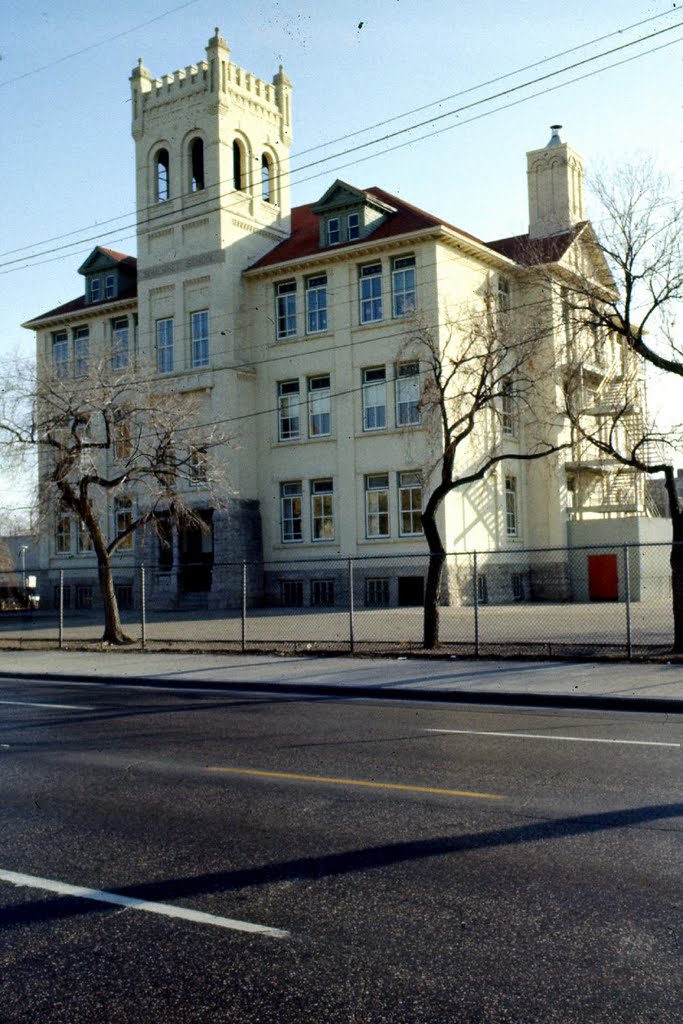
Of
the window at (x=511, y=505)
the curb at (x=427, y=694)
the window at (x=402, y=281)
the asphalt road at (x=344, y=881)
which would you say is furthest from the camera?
the window at (x=511, y=505)

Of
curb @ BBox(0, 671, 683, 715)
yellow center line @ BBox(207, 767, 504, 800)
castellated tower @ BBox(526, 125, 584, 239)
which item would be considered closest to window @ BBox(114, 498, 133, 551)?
castellated tower @ BBox(526, 125, 584, 239)

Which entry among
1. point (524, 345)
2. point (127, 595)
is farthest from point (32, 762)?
point (127, 595)

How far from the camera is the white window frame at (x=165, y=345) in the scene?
140 ft

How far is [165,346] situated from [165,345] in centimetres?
4

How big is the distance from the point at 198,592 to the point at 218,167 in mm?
16967

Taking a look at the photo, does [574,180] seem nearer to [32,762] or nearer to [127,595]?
[127,595]

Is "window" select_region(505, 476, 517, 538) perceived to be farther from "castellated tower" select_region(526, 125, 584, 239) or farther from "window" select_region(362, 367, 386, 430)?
"castellated tower" select_region(526, 125, 584, 239)

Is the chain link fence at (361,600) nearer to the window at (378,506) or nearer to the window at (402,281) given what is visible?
the window at (378,506)

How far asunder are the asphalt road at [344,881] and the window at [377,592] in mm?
26670

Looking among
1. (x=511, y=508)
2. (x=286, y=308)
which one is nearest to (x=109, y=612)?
(x=286, y=308)

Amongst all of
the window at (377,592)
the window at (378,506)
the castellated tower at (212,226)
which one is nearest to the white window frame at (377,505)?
the window at (378,506)

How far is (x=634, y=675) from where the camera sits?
51.6 feet

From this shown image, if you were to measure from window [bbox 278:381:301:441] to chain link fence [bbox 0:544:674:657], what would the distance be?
5309 millimetres

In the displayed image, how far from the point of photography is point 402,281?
3800 centimetres
